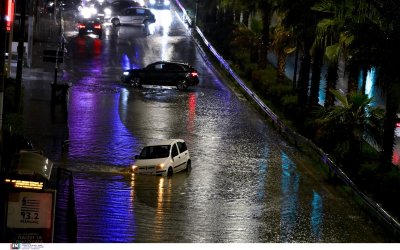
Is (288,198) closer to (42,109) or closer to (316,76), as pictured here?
(316,76)

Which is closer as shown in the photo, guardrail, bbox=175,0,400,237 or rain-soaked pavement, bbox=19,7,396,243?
rain-soaked pavement, bbox=19,7,396,243

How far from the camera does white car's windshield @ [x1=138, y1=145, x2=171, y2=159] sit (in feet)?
101

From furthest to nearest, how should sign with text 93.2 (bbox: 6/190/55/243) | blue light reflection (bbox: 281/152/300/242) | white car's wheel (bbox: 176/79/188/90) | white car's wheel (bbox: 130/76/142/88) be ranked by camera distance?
white car's wheel (bbox: 130/76/142/88) < white car's wheel (bbox: 176/79/188/90) < blue light reflection (bbox: 281/152/300/242) < sign with text 93.2 (bbox: 6/190/55/243)

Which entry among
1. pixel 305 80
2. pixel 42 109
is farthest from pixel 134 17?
pixel 305 80

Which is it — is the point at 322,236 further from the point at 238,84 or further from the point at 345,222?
the point at 238,84

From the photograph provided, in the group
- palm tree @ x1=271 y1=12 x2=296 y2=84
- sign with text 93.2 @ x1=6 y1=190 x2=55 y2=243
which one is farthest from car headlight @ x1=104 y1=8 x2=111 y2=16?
sign with text 93.2 @ x1=6 y1=190 x2=55 y2=243

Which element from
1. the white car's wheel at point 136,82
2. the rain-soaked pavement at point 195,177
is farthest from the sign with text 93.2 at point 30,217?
the white car's wheel at point 136,82

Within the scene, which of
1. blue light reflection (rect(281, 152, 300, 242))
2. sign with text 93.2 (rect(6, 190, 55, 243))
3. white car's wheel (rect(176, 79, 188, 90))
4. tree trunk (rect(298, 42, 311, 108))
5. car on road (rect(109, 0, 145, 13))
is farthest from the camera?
car on road (rect(109, 0, 145, 13))

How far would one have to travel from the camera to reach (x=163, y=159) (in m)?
30.6

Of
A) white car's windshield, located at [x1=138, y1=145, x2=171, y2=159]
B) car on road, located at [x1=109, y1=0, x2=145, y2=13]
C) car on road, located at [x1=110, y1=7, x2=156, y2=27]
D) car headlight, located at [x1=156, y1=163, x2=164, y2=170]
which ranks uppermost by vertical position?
car on road, located at [x1=109, y1=0, x2=145, y2=13]

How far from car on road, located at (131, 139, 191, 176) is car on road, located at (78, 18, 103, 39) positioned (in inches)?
1310

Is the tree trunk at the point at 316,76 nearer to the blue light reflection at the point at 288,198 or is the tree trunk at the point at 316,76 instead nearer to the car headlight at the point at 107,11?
the blue light reflection at the point at 288,198

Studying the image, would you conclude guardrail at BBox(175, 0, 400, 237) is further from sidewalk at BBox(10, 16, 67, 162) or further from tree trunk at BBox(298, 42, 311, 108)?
sidewalk at BBox(10, 16, 67, 162)

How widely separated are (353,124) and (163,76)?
64.1 ft
